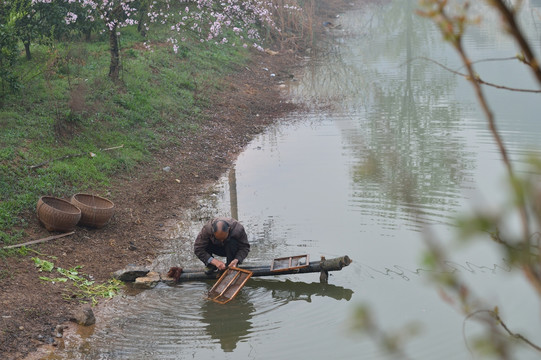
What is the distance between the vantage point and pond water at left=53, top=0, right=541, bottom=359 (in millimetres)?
7410

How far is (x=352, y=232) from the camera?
420 inches

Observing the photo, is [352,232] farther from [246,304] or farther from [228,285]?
[228,285]

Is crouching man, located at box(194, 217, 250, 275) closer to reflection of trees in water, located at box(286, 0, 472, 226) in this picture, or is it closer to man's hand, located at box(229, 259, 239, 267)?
man's hand, located at box(229, 259, 239, 267)

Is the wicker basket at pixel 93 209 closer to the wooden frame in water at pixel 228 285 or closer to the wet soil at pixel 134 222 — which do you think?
the wet soil at pixel 134 222

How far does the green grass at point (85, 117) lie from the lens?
426 inches

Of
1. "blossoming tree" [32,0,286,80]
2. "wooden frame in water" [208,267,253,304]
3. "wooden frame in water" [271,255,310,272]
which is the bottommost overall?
"wooden frame in water" [208,267,253,304]

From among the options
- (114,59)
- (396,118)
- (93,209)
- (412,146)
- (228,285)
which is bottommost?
(228,285)

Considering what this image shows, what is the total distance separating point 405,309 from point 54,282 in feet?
15.1

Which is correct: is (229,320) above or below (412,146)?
below

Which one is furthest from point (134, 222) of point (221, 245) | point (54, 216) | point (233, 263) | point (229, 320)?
point (229, 320)

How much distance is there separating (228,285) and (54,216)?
2928 millimetres

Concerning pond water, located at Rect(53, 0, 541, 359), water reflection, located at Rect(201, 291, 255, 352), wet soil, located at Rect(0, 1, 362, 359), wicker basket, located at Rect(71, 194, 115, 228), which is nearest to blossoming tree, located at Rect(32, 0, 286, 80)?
wet soil, located at Rect(0, 1, 362, 359)

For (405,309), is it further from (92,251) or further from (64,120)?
(64,120)

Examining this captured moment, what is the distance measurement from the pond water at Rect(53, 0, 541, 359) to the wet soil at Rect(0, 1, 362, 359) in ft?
1.44
